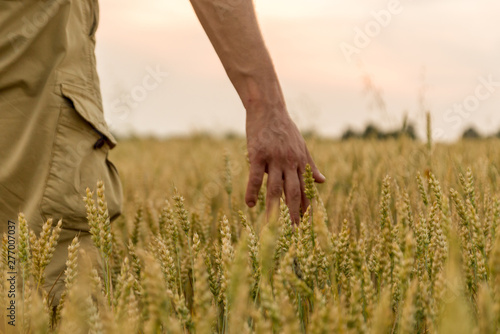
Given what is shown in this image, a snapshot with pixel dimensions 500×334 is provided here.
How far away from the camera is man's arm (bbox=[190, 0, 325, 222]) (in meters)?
1.21

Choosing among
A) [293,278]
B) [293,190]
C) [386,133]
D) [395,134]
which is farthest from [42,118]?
[386,133]

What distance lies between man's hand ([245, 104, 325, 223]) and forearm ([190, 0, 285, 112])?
0.03m

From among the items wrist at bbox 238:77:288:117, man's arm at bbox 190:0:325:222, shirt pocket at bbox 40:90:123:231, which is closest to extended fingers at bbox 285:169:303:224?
man's arm at bbox 190:0:325:222

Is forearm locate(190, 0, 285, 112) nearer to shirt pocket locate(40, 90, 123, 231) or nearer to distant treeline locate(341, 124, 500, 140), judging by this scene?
shirt pocket locate(40, 90, 123, 231)

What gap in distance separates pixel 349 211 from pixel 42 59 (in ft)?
3.28

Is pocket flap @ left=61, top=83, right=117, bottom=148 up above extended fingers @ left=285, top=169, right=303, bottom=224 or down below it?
above

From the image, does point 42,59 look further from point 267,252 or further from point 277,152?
point 267,252

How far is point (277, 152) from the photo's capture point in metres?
1.23

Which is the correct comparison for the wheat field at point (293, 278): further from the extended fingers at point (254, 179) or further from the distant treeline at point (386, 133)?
the distant treeline at point (386, 133)

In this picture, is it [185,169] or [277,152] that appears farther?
[185,169]

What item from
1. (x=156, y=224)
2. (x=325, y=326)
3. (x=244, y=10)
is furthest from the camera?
(x=156, y=224)

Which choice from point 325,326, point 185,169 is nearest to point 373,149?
A: point 185,169

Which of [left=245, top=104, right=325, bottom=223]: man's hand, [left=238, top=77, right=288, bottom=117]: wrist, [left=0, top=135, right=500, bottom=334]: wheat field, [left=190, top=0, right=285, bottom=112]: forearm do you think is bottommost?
[left=0, top=135, right=500, bottom=334]: wheat field

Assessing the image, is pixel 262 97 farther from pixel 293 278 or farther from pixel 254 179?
pixel 293 278
